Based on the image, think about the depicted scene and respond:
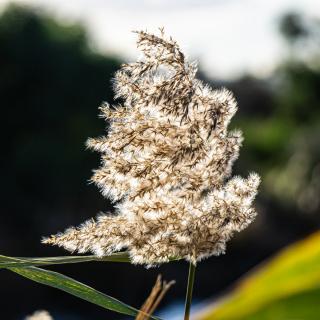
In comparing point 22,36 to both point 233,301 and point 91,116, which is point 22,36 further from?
point 233,301

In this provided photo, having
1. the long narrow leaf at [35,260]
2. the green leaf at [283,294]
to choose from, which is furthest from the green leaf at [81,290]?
the green leaf at [283,294]

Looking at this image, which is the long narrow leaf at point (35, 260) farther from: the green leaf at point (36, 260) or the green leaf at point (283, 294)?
the green leaf at point (283, 294)

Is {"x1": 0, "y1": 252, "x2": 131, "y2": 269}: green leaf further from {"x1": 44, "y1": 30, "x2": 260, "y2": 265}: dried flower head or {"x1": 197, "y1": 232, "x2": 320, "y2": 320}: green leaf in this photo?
{"x1": 197, "y1": 232, "x2": 320, "y2": 320}: green leaf

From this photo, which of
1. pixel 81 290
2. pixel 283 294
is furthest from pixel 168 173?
pixel 283 294

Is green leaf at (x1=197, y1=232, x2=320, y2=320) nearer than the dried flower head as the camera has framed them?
Yes

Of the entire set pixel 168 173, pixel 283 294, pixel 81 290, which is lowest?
pixel 283 294

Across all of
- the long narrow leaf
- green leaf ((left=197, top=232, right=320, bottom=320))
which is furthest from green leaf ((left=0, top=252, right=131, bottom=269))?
green leaf ((left=197, top=232, right=320, bottom=320))

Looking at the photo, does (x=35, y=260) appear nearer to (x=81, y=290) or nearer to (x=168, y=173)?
(x=81, y=290)
